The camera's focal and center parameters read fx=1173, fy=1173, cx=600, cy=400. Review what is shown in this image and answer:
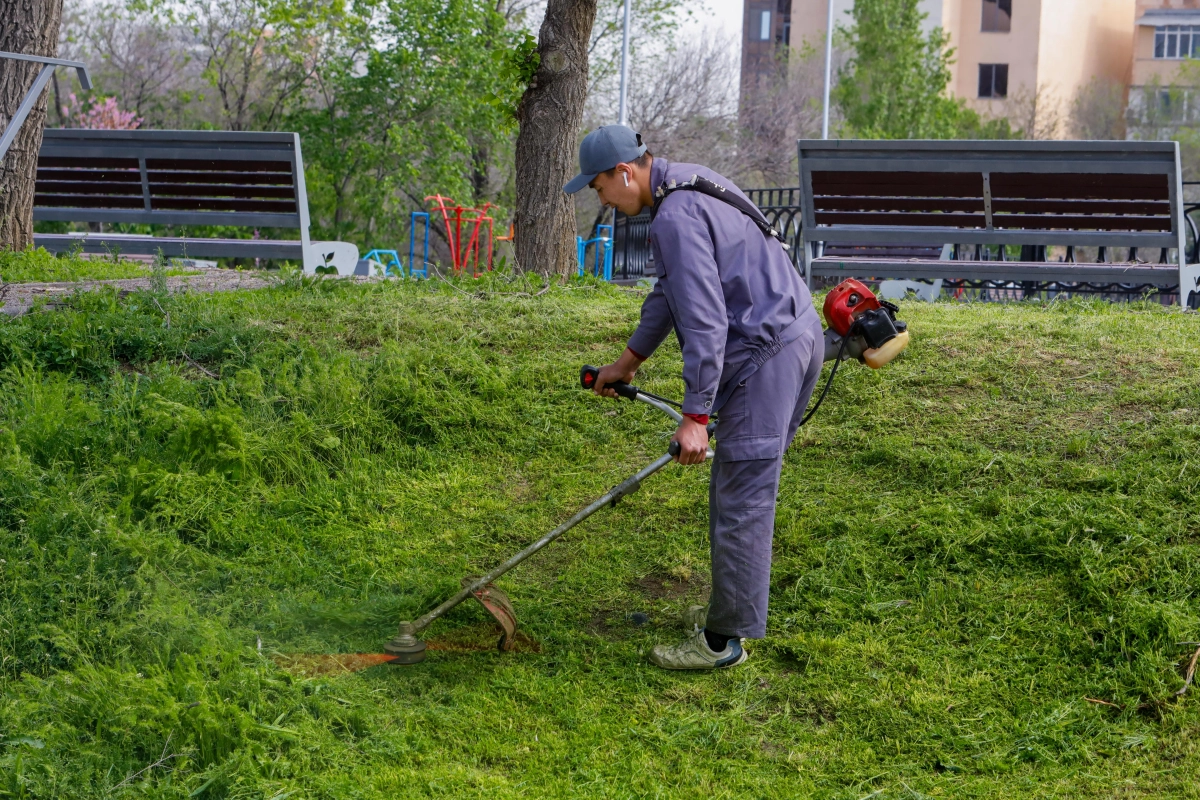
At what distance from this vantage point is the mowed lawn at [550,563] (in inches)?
127

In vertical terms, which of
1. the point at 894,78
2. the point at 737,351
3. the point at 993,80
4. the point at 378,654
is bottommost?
the point at 378,654

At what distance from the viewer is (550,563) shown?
468 cm

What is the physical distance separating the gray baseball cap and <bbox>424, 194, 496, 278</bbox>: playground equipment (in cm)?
1176

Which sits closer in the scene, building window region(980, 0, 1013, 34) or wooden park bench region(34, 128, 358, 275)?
wooden park bench region(34, 128, 358, 275)

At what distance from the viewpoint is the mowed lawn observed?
3236 millimetres

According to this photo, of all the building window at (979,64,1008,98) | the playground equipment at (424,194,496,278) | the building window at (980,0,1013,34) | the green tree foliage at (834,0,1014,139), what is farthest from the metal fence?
the building window at (980,0,1013,34)

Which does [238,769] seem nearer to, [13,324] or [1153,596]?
[1153,596]

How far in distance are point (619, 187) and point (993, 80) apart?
50475 mm

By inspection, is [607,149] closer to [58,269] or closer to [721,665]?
[721,665]

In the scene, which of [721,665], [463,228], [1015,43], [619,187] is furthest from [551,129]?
[1015,43]

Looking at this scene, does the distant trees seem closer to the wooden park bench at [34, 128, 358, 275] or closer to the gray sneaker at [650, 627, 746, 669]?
the wooden park bench at [34, 128, 358, 275]

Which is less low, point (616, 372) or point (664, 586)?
point (616, 372)

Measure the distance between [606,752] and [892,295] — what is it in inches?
257

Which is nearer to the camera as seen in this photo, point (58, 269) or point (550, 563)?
point (550, 563)
